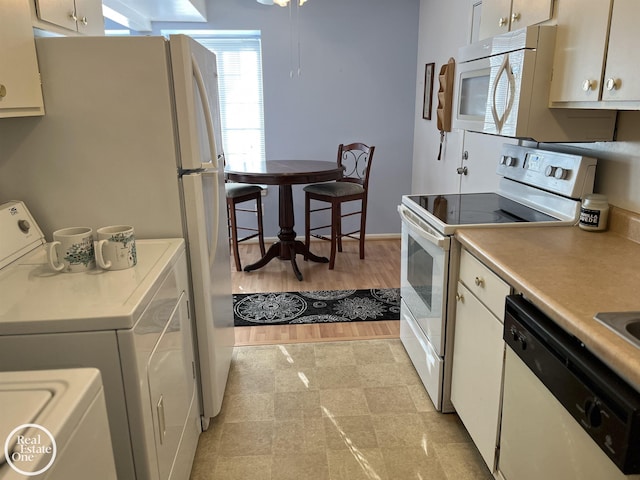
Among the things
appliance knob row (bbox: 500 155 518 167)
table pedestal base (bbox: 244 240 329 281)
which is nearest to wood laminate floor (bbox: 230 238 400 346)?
table pedestal base (bbox: 244 240 329 281)

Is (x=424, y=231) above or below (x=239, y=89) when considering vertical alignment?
below

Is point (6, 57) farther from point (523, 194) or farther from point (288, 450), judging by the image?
point (523, 194)

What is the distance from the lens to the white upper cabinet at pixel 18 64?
1.37 m

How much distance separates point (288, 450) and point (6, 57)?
1735mm

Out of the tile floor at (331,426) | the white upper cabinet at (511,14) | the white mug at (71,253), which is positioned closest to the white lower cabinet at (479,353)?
the tile floor at (331,426)

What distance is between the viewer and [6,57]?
1.39m

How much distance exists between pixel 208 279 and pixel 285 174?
179 centimetres

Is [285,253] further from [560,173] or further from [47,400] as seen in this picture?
[47,400]

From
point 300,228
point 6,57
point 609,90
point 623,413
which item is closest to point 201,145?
point 6,57

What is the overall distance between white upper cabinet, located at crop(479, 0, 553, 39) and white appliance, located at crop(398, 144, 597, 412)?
1.81 feet

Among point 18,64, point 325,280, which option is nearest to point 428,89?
point 325,280

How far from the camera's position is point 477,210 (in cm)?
226

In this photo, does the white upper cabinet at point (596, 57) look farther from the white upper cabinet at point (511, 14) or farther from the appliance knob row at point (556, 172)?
the appliance knob row at point (556, 172)

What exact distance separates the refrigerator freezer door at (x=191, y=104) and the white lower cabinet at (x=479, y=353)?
3.69 ft
